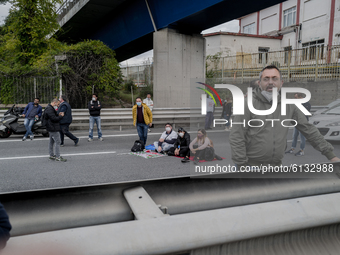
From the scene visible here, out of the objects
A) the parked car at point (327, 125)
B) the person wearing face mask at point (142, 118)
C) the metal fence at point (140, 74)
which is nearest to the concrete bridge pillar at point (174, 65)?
the person wearing face mask at point (142, 118)

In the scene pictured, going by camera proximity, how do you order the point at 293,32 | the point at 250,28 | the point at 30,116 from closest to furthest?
the point at 30,116 < the point at 293,32 < the point at 250,28

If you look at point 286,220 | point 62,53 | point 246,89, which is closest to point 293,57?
point 62,53

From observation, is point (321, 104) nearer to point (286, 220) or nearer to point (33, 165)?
point (286, 220)

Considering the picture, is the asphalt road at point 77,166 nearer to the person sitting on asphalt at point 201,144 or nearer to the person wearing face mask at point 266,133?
the person sitting on asphalt at point 201,144

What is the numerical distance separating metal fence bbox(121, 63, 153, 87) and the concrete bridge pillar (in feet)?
21.6

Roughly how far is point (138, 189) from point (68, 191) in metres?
0.41

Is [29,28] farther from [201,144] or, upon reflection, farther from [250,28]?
[250,28]

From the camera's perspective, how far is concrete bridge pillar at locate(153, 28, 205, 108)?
14.8m

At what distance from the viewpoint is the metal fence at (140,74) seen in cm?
2176

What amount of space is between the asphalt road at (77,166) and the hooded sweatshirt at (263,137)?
2.85m

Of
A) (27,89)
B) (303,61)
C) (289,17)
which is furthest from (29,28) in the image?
(289,17)

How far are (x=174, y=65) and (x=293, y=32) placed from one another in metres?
20.5

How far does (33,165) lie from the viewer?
726cm

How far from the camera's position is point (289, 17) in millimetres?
31797
